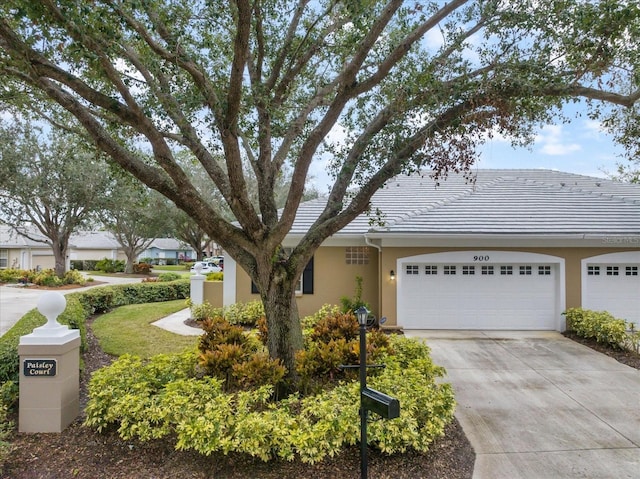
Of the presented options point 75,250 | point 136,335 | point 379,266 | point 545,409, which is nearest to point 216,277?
point 136,335

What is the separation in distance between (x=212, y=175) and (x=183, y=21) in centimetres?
229

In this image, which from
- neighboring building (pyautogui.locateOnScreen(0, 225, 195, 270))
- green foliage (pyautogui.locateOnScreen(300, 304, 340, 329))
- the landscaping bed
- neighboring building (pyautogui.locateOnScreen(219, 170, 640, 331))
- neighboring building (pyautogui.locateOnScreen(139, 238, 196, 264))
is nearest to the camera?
the landscaping bed

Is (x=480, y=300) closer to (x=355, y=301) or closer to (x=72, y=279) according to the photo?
(x=355, y=301)

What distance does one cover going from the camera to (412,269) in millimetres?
10922

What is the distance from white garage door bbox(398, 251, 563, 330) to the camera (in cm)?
1070

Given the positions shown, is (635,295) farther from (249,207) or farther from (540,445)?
(249,207)

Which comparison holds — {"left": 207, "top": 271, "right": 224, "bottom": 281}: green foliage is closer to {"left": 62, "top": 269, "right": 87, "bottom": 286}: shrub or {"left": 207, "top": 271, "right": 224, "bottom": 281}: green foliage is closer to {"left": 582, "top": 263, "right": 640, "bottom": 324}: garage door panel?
{"left": 582, "top": 263, "right": 640, "bottom": 324}: garage door panel

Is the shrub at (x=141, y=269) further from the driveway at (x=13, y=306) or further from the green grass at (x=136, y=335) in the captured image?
the green grass at (x=136, y=335)

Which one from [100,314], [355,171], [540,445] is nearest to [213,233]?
[355,171]

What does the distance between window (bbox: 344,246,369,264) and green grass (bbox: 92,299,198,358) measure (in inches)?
191

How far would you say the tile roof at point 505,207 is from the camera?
1068 cm

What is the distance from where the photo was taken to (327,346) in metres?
5.86

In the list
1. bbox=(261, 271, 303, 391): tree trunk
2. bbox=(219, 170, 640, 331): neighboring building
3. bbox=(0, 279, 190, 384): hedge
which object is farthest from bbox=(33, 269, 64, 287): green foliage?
bbox=(261, 271, 303, 391): tree trunk

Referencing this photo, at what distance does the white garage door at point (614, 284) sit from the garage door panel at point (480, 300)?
0.91m
